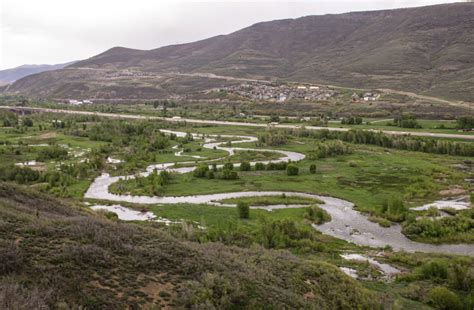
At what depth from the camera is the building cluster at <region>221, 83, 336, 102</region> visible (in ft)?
552

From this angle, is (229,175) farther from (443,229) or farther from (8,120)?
(8,120)

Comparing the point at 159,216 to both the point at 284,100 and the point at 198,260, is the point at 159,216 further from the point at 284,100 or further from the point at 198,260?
the point at 284,100

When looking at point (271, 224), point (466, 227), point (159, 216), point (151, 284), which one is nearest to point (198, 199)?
point (159, 216)

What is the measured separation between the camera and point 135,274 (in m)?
16.7

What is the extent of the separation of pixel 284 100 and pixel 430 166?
106 meters

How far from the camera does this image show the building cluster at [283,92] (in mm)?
168375

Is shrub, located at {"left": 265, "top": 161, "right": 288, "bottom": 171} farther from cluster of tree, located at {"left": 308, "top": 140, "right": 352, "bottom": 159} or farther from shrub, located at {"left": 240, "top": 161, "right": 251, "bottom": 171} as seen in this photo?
cluster of tree, located at {"left": 308, "top": 140, "right": 352, "bottom": 159}

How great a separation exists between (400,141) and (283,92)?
10165cm

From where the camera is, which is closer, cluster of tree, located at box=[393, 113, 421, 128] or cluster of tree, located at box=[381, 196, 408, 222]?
cluster of tree, located at box=[381, 196, 408, 222]

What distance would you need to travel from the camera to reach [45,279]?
14562 millimetres

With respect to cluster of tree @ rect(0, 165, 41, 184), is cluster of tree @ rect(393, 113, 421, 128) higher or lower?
higher

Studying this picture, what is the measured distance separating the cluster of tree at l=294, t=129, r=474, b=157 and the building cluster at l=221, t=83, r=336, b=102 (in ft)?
222

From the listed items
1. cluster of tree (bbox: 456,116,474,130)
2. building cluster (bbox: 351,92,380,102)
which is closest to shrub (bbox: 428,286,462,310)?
cluster of tree (bbox: 456,116,474,130)

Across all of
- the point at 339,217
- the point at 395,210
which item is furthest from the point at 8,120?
the point at 395,210
